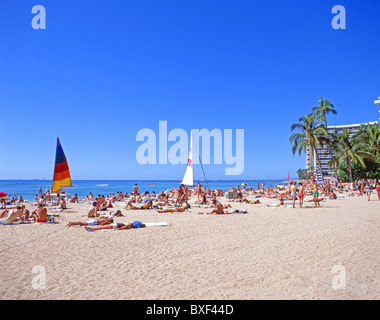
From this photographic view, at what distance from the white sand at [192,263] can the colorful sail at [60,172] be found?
2963 mm

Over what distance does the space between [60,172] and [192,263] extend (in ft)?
28.6

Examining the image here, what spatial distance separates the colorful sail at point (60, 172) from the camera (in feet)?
37.6

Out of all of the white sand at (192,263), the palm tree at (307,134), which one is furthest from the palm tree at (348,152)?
the white sand at (192,263)

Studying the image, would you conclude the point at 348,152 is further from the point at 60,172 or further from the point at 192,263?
the point at 192,263

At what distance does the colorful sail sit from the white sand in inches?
117

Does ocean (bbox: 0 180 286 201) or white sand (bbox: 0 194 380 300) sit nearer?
white sand (bbox: 0 194 380 300)

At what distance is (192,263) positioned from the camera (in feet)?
17.1

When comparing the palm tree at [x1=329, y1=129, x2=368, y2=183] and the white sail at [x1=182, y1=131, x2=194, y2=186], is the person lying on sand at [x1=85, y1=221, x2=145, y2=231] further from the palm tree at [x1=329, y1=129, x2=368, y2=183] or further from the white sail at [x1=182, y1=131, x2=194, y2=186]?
the palm tree at [x1=329, y1=129, x2=368, y2=183]

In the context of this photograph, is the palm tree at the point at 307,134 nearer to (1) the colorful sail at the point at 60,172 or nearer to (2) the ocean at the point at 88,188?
(2) the ocean at the point at 88,188

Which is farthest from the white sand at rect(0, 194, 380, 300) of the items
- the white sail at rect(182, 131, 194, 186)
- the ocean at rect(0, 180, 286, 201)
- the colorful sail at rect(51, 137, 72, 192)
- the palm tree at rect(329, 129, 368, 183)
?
the palm tree at rect(329, 129, 368, 183)

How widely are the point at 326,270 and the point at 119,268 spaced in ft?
11.6

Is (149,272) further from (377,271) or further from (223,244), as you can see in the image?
(377,271)

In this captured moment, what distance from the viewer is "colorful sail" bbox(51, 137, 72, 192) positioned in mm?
11461

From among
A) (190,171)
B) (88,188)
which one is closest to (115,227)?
(190,171)
